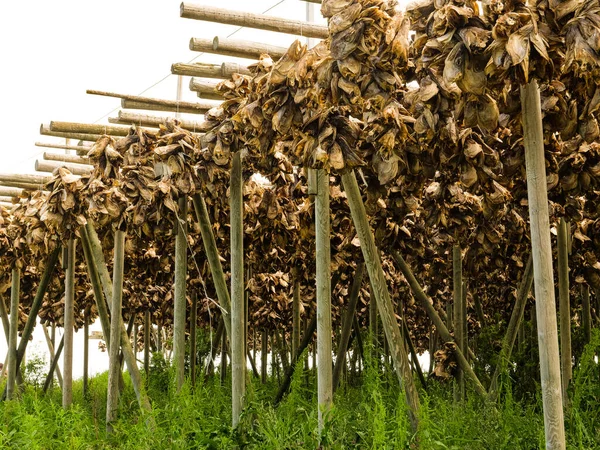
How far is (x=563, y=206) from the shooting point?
6398mm

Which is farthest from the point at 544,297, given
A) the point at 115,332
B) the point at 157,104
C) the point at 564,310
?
the point at 115,332

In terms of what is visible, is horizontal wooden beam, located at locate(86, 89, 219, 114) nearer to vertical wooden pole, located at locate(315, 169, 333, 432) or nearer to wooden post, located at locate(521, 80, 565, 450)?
vertical wooden pole, located at locate(315, 169, 333, 432)

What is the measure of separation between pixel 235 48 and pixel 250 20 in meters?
0.40

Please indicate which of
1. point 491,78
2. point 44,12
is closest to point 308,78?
point 491,78

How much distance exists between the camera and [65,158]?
32.8 feet

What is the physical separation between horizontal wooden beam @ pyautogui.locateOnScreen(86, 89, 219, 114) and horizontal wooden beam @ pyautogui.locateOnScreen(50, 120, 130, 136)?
3.42ft

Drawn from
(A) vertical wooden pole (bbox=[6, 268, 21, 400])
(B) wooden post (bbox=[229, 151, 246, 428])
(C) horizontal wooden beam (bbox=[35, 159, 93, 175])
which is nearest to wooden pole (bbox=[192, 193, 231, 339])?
(B) wooden post (bbox=[229, 151, 246, 428])

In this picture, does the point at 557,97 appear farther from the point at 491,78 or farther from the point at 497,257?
the point at 497,257

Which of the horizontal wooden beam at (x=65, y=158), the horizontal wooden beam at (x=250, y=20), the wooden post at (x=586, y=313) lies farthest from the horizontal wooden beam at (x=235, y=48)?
the wooden post at (x=586, y=313)

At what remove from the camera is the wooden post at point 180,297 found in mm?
7539

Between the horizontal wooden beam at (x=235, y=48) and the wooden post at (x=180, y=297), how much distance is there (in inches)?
71.0

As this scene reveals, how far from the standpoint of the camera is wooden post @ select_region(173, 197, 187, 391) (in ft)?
24.7

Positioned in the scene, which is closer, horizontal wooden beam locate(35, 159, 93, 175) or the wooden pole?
the wooden pole

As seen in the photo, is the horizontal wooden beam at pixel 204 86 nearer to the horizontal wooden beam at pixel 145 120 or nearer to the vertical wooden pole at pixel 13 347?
the horizontal wooden beam at pixel 145 120
